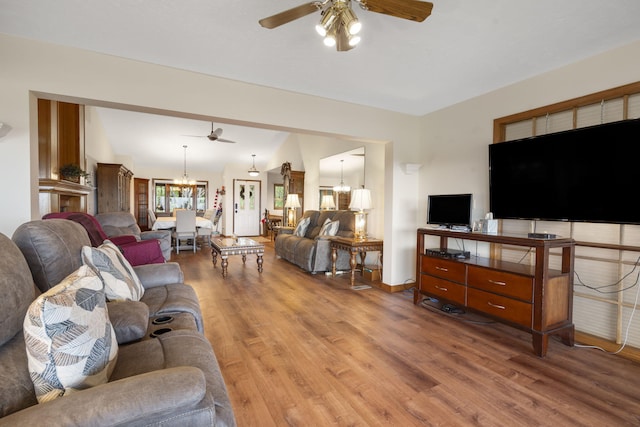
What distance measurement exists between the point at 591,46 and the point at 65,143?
6466 millimetres

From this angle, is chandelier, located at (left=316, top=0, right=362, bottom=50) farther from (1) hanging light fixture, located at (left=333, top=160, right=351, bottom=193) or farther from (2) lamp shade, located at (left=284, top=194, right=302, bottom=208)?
(1) hanging light fixture, located at (left=333, top=160, right=351, bottom=193)

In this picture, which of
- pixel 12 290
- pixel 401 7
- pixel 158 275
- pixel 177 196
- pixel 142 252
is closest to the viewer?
pixel 12 290

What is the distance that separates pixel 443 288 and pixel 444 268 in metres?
0.22

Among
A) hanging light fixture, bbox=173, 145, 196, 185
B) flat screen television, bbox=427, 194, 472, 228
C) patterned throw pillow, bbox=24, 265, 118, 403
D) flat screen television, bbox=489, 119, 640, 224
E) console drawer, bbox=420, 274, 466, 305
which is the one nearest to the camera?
patterned throw pillow, bbox=24, 265, 118, 403

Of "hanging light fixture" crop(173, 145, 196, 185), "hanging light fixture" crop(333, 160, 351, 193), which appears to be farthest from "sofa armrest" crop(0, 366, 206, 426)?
"hanging light fixture" crop(173, 145, 196, 185)

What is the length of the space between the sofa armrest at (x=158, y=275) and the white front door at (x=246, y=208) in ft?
26.4

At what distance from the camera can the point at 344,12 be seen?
1.60 metres

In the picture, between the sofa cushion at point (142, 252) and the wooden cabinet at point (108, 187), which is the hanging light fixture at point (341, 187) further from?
the sofa cushion at point (142, 252)

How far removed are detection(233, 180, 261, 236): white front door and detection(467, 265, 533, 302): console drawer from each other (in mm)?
8705

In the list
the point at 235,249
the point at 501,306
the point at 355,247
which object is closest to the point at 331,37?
the point at 501,306

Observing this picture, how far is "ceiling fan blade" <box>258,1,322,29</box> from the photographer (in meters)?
1.57

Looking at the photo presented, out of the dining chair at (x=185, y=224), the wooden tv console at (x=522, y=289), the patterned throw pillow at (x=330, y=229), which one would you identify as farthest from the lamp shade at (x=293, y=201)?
the wooden tv console at (x=522, y=289)

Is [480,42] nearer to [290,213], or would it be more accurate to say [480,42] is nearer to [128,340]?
[128,340]

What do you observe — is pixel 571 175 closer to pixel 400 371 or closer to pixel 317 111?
pixel 400 371
